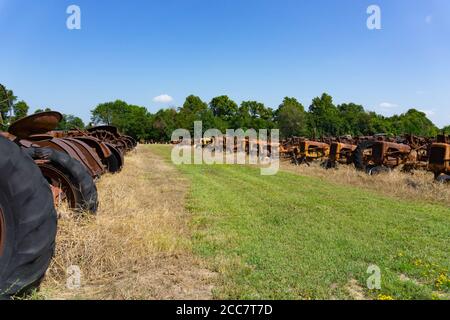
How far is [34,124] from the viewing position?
3805 mm

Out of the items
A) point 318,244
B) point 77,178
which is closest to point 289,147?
point 318,244

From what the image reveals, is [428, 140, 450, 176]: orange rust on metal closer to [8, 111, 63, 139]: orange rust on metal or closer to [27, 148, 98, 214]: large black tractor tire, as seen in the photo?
[27, 148, 98, 214]: large black tractor tire

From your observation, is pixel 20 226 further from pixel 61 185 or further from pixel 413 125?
pixel 413 125

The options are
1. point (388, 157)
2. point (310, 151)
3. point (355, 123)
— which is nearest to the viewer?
point (388, 157)

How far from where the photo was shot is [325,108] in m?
99.2

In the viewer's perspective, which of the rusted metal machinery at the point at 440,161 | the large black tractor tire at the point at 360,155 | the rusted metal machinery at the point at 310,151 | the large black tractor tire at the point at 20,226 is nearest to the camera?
the large black tractor tire at the point at 20,226

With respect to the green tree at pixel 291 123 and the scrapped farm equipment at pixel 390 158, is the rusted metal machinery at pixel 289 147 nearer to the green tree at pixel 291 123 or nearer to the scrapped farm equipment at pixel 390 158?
the scrapped farm equipment at pixel 390 158

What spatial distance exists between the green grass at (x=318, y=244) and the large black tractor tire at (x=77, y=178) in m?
1.41

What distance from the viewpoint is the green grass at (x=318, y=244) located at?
3.91 m

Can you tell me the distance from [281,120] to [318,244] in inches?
3050

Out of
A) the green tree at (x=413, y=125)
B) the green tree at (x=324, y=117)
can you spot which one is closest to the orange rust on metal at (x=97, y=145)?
the green tree at (x=324, y=117)

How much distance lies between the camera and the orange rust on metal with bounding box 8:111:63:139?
12.3ft
